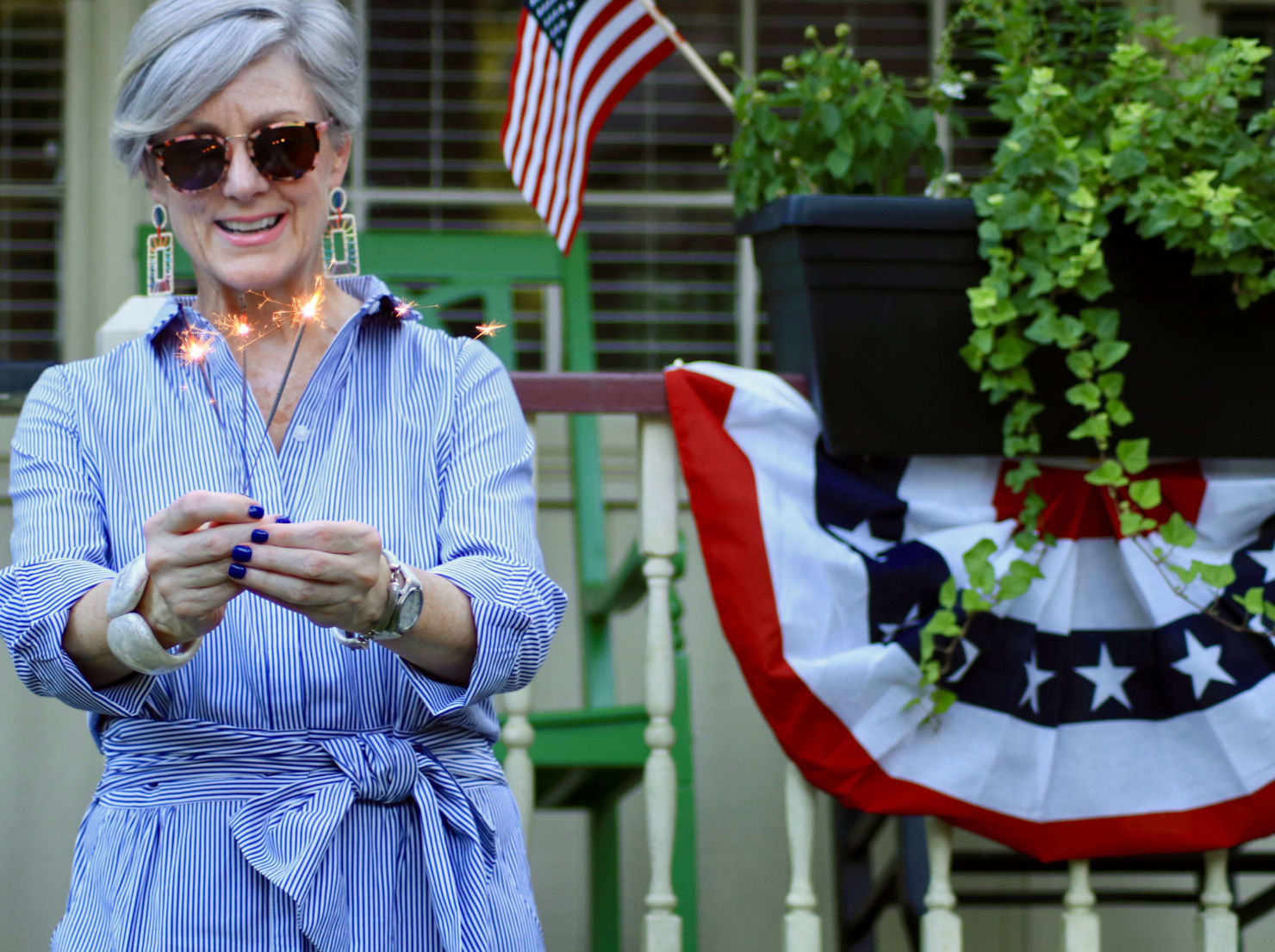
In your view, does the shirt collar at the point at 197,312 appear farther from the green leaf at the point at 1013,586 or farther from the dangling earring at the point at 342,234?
the green leaf at the point at 1013,586

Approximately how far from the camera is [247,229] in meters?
1.38

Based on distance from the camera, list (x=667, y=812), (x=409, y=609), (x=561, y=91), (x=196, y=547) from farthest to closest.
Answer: (x=561, y=91), (x=667, y=812), (x=409, y=609), (x=196, y=547)

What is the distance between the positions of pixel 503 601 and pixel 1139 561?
1171 mm

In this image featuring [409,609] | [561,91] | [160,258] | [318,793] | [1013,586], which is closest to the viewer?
[409,609]

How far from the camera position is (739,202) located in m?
2.22

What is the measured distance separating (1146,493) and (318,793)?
1286mm

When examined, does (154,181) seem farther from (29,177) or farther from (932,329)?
(29,177)

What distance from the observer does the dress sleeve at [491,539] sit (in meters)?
1.25

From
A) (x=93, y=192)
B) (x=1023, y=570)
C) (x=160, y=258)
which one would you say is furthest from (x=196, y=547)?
(x=93, y=192)

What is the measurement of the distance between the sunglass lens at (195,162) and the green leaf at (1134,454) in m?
1.31

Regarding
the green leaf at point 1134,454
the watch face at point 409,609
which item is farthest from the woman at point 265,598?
the green leaf at point 1134,454

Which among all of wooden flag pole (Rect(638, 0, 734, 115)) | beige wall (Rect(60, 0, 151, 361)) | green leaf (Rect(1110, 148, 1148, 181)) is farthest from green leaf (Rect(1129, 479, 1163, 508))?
beige wall (Rect(60, 0, 151, 361))

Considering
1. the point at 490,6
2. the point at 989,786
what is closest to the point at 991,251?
the point at 989,786

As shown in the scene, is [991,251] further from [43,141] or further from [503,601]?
[43,141]
